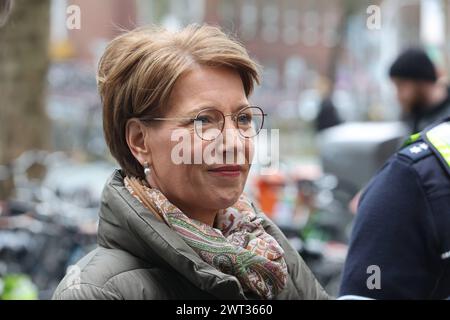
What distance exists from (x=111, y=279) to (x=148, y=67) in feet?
1.52

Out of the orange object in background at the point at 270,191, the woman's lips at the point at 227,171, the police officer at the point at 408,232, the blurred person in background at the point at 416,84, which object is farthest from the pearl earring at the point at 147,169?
the orange object in background at the point at 270,191

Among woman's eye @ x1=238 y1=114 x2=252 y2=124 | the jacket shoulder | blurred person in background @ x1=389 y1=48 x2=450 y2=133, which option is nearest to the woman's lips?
woman's eye @ x1=238 y1=114 x2=252 y2=124

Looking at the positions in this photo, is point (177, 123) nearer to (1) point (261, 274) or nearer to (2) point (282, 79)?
(1) point (261, 274)

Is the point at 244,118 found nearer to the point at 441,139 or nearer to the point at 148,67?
the point at 148,67

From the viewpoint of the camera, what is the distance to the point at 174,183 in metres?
1.79

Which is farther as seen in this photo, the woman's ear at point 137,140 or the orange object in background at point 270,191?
the orange object in background at point 270,191

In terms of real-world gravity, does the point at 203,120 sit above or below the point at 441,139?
above

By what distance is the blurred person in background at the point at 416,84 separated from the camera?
18.6 ft

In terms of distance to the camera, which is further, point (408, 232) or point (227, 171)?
point (408, 232)

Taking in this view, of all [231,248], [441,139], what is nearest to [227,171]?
[231,248]

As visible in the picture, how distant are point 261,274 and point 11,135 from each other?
7652 mm

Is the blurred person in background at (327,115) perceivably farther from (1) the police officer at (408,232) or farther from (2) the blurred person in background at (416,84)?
(1) the police officer at (408,232)

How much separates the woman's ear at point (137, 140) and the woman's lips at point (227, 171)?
166mm
